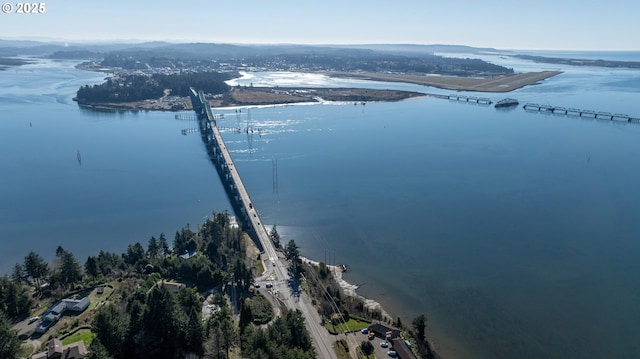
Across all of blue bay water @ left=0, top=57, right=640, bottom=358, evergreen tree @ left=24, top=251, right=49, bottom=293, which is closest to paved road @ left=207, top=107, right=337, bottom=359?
blue bay water @ left=0, top=57, right=640, bottom=358

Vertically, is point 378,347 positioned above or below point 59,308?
below

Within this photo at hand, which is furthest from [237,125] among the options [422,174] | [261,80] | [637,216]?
[261,80]

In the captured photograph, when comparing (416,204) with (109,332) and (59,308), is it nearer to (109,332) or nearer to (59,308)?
(109,332)

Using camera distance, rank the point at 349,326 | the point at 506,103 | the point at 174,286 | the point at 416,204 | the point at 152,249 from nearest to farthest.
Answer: the point at 349,326 → the point at 174,286 → the point at 152,249 → the point at 416,204 → the point at 506,103

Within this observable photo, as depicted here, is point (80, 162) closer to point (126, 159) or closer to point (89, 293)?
point (126, 159)

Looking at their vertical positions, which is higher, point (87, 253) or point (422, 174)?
point (422, 174)

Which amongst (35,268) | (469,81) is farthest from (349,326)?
(469,81)
